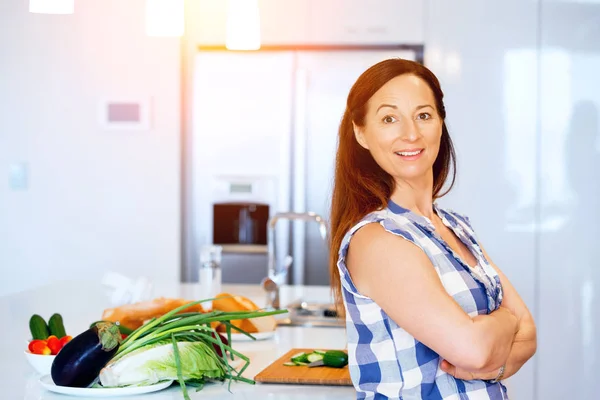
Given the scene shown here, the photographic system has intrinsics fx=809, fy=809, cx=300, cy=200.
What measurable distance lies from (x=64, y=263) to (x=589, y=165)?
8.52 feet

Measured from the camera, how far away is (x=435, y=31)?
12.5ft

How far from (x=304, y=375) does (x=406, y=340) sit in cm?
31

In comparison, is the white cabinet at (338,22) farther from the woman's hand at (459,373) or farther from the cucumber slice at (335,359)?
the woman's hand at (459,373)

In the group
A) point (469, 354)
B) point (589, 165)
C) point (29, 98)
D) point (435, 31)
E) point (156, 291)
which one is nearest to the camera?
point (469, 354)

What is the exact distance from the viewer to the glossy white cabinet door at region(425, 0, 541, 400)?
367 cm

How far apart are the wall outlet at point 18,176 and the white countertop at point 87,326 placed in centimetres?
121

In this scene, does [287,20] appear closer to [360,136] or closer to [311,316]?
[311,316]

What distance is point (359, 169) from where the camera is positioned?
1.52m

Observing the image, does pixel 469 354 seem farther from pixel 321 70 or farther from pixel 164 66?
pixel 164 66

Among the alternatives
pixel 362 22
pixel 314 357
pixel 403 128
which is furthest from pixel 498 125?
pixel 403 128

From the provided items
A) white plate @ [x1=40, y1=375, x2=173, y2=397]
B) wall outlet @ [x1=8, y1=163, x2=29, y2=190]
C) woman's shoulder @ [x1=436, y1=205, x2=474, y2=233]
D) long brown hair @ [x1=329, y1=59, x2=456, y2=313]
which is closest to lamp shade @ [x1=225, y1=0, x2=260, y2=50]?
long brown hair @ [x1=329, y1=59, x2=456, y2=313]

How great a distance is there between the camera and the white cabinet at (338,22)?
393cm

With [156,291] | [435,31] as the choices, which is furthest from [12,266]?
[435,31]

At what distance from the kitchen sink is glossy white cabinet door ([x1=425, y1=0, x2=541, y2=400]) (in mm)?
1291
